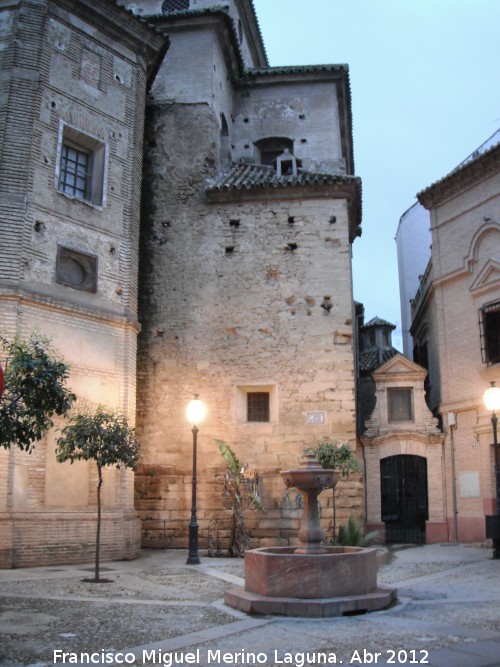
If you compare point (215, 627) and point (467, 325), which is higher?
point (467, 325)

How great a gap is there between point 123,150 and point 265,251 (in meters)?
4.64

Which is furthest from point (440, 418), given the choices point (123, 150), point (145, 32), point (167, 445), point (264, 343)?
point (145, 32)

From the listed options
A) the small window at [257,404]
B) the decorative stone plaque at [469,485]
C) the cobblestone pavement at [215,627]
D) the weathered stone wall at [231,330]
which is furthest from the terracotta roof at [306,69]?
the cobblestone pavement at [215,627]

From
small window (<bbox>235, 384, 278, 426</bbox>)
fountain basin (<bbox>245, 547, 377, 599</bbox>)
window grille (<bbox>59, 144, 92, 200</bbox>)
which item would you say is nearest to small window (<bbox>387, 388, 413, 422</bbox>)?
small window (<bbox>235, 384, 278, 426</bbox>)

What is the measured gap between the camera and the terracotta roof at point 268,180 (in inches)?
742

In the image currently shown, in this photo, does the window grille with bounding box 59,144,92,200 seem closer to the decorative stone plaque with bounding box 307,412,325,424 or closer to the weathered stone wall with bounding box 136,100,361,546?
the weathered stone wall with bounding box 136,100,361,546

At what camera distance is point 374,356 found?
30.7 m

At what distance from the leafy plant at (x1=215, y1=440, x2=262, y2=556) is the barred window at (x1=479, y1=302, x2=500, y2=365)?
7260 mm

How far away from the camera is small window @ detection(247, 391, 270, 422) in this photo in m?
18.1

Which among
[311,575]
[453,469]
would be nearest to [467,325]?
[453,469]

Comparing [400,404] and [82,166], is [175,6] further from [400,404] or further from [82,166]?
[400,404]

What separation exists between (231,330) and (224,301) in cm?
86

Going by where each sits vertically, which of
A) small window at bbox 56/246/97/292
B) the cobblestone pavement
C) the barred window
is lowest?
the cobblestone pavement

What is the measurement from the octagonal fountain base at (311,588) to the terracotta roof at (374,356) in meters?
19.9
